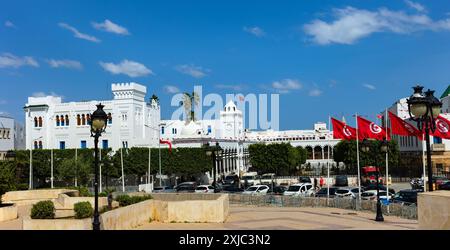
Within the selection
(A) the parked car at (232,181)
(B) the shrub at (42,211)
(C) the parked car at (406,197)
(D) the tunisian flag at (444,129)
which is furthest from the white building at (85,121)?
(B) the shrub at (42,211)

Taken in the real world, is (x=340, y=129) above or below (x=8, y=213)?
above

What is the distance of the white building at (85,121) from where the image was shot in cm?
6293

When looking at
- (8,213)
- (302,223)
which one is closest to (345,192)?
(302,223)

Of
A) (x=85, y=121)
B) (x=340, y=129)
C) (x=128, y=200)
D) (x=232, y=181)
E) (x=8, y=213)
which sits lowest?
(x=232, y=181)

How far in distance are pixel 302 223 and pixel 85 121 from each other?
163ft

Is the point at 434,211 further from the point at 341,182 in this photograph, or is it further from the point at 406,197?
the point at 341,182

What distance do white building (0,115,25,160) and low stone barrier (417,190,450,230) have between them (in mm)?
68553

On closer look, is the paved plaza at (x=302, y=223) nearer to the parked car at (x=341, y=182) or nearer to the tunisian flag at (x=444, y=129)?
the tunisian flag at (x=444, y=129)

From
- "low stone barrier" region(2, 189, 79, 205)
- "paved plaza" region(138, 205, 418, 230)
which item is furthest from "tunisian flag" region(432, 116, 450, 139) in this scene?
"low stone barrier" region(2, 189, 79, 205)

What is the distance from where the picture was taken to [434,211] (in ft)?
30.6

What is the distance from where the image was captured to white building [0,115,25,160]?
232 ft

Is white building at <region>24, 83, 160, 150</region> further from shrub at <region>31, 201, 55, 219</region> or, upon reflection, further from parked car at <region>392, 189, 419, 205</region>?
shrub at <region>31, 201, 55, 219</region>

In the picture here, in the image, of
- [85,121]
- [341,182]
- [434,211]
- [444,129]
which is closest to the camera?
[434,211]

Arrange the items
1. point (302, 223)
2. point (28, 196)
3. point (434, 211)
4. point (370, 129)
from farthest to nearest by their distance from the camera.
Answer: point (28, 196), point (370, 129), point (302, 223), point (434, 211)
